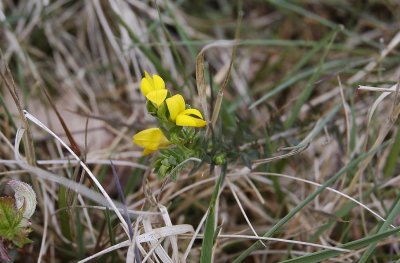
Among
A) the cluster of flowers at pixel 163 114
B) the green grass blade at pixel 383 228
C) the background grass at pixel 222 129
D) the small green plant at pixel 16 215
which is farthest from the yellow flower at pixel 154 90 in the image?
the green grass blade at pixel 383 228

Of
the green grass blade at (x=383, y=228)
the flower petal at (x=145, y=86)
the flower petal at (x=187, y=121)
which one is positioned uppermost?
the flower petal at (x=145, y=86)

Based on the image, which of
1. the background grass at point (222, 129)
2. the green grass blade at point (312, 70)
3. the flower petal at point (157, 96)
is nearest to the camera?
the flower petal at point (157, 96)

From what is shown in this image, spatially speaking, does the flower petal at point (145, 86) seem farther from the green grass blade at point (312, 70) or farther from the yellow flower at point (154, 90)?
the green grass blade at point (312, 70)

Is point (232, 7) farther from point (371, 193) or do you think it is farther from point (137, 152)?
point (371, 193)

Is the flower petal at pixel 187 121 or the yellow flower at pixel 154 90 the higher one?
the yellow flower at pixel 154 90

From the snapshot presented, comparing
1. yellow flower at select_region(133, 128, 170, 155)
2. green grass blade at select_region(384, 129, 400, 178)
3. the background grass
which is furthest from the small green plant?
green grass blade at select_region(384, 129, 400, 178)

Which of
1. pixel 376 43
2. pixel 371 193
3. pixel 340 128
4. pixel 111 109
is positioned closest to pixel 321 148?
pixel 340 128

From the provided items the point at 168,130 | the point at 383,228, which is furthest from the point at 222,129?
the point at 383,228

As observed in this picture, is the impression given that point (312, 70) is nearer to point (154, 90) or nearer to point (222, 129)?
point (222, 129)
